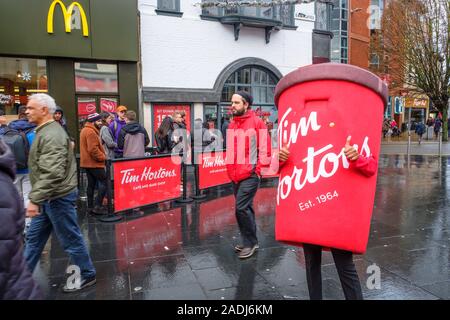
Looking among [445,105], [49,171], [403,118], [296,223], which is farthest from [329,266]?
[403,118]

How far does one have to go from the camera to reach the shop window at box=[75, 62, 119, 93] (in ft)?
38.2

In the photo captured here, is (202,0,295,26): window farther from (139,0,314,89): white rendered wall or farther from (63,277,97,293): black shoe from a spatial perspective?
(63,277,97,293): black shoe

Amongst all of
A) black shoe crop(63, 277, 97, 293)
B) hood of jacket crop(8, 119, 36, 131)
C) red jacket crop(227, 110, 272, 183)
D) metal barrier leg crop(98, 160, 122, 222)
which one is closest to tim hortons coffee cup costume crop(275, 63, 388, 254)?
red jacket crop(227, 110, 272, 183)

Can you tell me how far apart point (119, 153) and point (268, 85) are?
9079mm

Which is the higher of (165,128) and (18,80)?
(18,80)

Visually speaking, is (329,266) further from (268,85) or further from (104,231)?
(268,85)

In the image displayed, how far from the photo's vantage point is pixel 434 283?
12.7 ft

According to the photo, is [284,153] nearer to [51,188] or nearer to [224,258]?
[51,188]

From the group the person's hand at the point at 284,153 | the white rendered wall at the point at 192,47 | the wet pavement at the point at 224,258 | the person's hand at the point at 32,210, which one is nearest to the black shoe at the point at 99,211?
the wet pavement at the point at 224,258

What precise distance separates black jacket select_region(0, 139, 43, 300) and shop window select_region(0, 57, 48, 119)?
10.4 metres

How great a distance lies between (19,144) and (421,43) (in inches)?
826

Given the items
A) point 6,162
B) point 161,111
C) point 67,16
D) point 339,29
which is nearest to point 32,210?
point 6,162

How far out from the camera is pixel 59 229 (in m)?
3.72

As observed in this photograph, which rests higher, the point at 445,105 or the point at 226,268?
the point at 445,105
